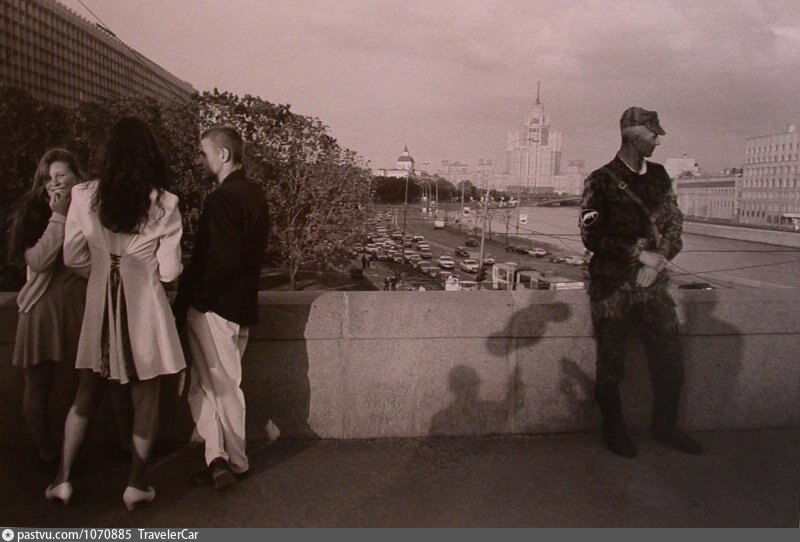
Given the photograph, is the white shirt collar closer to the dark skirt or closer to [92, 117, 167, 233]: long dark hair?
[92, 117, 167, 233]: long dark hair

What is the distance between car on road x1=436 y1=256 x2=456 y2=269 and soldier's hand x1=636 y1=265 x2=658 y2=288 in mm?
18572

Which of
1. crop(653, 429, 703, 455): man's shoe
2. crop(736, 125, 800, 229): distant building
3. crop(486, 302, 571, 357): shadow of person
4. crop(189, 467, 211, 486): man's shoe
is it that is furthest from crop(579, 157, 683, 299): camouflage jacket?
crop(189, 467, 211, 486): man's shoe

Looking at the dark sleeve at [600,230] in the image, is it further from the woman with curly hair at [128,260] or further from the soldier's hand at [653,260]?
the woman with curly hair at [128,260]

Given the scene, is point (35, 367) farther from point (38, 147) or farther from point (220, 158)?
point (38, 147)

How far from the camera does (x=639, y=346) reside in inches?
156

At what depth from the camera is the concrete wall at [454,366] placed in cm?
368

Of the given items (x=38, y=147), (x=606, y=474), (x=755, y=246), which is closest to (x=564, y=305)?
(x=606, y=474)

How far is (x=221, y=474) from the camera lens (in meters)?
3.03

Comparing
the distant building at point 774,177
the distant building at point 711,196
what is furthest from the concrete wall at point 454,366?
the distant building at point 711,196

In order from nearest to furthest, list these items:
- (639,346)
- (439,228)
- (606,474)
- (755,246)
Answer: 1. (606,474)
2. (639,346)
3. (755,246)
4. (439,228)

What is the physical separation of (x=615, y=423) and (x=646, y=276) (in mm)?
814

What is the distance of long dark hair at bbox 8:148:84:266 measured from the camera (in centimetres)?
302

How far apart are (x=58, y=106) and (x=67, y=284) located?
16584mm

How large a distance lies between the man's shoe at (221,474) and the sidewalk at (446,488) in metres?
0.04
